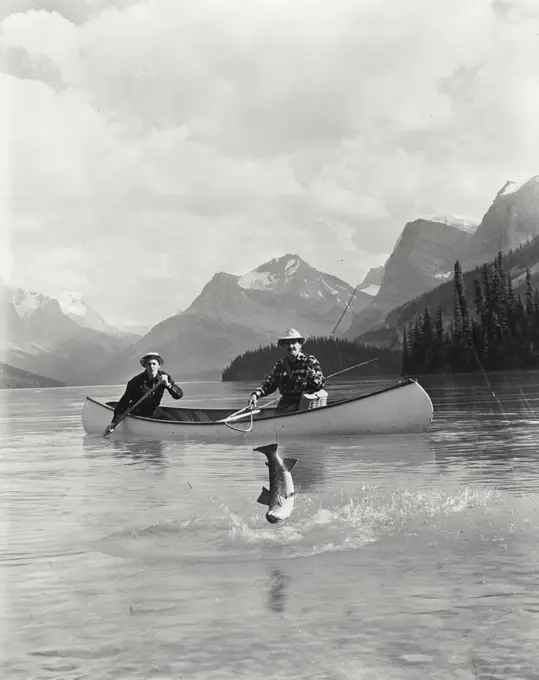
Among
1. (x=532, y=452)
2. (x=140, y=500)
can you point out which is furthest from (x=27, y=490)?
(x=532, y=452)

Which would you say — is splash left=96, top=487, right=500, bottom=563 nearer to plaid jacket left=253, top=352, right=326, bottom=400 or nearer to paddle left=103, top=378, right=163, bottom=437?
plaid jacket left=253, top=352, right=326, bottom=400

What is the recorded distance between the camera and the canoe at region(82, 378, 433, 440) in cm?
2411

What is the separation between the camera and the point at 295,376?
72.7 ft

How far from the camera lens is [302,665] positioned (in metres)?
5.53

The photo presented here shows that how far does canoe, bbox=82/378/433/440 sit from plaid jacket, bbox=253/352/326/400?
116 centimetres

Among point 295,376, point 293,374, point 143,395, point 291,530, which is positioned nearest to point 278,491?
point 291,530

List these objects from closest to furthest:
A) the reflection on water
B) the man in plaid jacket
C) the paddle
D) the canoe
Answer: the man in plaid jacket < the reflection on water < the canoe < the paddle

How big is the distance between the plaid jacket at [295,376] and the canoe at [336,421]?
1165mm

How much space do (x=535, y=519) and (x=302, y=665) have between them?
602 cm

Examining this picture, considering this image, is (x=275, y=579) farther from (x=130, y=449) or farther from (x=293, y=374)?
(x=130, y=449)

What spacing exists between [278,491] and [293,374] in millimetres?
12451

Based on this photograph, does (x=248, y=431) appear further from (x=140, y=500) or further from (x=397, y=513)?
(x=397, y=513)

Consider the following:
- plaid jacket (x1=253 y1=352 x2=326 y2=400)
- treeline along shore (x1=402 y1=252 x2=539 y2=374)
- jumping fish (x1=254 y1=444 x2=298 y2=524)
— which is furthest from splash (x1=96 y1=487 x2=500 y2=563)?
treeline along shore (x1=402 y1=252 x2=539 y2=374)

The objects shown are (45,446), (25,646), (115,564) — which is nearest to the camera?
(25,646)
